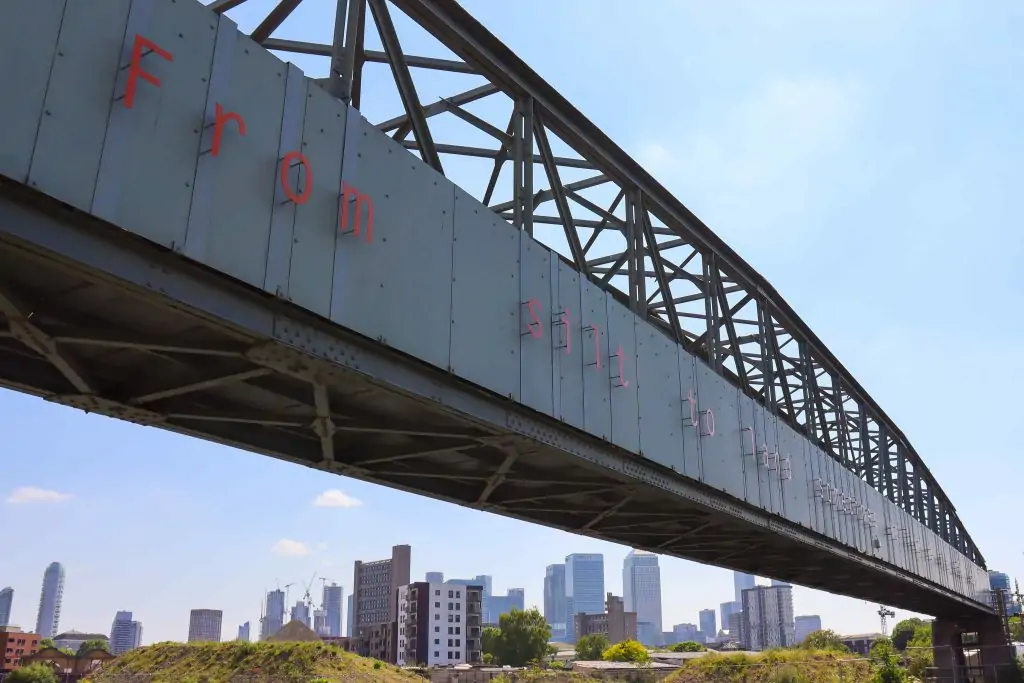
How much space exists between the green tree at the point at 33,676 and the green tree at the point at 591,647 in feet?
295

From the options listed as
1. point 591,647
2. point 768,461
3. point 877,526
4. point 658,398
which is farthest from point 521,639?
point 658,398

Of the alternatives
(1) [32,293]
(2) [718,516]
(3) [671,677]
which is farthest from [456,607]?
(1) [32,293]

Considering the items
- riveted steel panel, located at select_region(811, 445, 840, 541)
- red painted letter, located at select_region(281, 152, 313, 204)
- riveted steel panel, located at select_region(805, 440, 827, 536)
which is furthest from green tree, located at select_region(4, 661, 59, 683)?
red painted letter, located at select_region(281, 152, 313, 204)

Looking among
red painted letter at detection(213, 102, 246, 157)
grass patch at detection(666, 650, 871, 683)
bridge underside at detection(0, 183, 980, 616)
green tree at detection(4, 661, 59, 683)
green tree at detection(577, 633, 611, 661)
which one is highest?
red painted letter at detection(213, 102, 246, 157)

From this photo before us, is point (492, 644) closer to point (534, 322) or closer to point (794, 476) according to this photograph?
point (794, 476)

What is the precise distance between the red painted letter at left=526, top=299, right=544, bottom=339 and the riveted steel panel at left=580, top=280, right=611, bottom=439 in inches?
48.9

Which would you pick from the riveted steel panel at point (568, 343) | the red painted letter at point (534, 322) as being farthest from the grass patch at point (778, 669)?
the red painted letter at point (534, 322)

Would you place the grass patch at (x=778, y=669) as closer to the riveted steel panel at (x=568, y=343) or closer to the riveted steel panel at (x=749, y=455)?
the riveted steel panel at (x=749, y=455)

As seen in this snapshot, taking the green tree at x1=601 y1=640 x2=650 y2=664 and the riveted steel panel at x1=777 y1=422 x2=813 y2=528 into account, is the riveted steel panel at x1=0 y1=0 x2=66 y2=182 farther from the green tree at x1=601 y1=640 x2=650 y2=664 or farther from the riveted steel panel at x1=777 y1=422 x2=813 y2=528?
the green tree at x1=601 y1=640 x2=650 y2=664

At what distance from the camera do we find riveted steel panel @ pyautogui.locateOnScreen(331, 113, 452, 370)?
29.5 feet

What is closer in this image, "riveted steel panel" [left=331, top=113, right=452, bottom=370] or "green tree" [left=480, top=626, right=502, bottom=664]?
"riveted steel panel" [left=331, top=113, right=452, bottom=370]

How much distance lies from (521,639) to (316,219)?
11871 cm

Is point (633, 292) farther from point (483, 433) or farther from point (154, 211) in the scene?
point (154, 211)

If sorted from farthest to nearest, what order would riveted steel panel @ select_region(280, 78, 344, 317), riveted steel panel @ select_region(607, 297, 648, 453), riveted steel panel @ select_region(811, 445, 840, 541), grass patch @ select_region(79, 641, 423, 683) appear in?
grass patch @ select_region(79, 641, 423, 683) → riveted steel panel @ select_region(811, 445, 840, 541) → riveted steel panel @ select_region(607, 297, 648, 453) → riveted steel panel @ select_region(280, 78, 344, 317)
